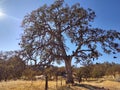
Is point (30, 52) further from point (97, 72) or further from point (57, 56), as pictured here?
point (97, 72)

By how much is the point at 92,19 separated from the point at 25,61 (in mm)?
11725

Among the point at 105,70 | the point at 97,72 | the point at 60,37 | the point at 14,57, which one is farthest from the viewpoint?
the point at 105,70

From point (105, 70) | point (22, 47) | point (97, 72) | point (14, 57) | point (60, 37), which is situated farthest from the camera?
point (105, 70)

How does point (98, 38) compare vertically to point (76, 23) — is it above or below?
below

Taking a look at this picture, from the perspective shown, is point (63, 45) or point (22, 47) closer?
point (22, 47)

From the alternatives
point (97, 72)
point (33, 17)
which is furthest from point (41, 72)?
point (97, 72)

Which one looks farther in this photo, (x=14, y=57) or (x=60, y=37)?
(x=60, y=37)

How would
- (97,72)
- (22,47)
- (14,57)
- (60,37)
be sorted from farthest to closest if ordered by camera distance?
(97,72) < (60,37) < (22,47) < (14,57)

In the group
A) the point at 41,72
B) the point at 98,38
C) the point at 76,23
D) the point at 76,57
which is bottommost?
the point at 41,72

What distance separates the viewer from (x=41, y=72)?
30266 mm

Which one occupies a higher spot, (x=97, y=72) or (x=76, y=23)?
(x=76, y=23)

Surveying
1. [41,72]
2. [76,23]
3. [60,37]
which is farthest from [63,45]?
[41,72]

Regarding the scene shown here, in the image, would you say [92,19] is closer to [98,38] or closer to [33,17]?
[98,38]

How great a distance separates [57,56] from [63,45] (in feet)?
5.96
